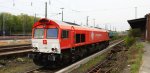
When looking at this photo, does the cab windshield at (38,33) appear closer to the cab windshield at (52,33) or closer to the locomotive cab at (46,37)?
the locomotive cab at (46,37)

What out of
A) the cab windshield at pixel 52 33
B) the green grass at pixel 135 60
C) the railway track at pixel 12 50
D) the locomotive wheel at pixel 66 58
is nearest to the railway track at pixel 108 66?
the green grass at pixel 135 60

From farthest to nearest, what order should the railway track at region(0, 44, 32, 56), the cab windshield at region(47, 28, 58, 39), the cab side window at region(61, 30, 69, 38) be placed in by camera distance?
the railway track at region(0, 44, 32, 56) < the cab side window at region(61, 30, 69, 38) < the cab windshield at region(47, 28, 58, 39)

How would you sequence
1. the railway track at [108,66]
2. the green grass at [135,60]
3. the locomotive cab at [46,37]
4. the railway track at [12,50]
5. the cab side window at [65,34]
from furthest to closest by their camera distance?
the railway track at [12,50] < the cab side window at [65,34] < the locomotive cab at [46,37] < the railway track at [108,66] < the green grass at [135,60]

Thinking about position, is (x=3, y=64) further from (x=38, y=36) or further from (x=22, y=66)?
(x=38, y=36)

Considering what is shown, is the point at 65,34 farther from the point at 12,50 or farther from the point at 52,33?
the point at 12,50

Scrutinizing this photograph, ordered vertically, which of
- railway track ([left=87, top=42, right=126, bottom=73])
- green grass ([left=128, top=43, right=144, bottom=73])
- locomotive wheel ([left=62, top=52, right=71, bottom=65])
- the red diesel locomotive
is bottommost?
railway track ([left=87, top=42, right=126, bottom=73])

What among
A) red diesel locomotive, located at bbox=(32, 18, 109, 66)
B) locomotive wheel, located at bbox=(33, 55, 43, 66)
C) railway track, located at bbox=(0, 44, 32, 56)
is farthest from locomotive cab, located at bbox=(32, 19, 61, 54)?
railway track, located at bbox=(0, 44, 32, 56)

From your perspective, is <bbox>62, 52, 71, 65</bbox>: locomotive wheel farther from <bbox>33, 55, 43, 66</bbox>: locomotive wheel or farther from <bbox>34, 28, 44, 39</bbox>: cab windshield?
<bbox>34, 28, 44, 39</bbox>: cab windshield

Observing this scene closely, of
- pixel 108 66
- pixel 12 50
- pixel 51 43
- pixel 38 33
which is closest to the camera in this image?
pixel 51 43

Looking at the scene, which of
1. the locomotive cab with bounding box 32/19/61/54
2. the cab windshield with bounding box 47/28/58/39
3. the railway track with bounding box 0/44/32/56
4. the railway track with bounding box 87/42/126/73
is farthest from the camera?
the railway track with bounding box 0/44/32/56

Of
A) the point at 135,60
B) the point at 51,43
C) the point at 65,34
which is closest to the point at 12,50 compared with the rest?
the point at 65,34

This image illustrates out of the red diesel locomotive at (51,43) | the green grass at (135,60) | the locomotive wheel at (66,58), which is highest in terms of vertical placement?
the red diesel locomotive at (51,43)

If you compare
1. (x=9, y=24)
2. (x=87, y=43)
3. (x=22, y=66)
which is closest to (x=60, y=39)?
(x=22, y=66)

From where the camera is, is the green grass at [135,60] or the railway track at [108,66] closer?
the green grass at [135,60]
